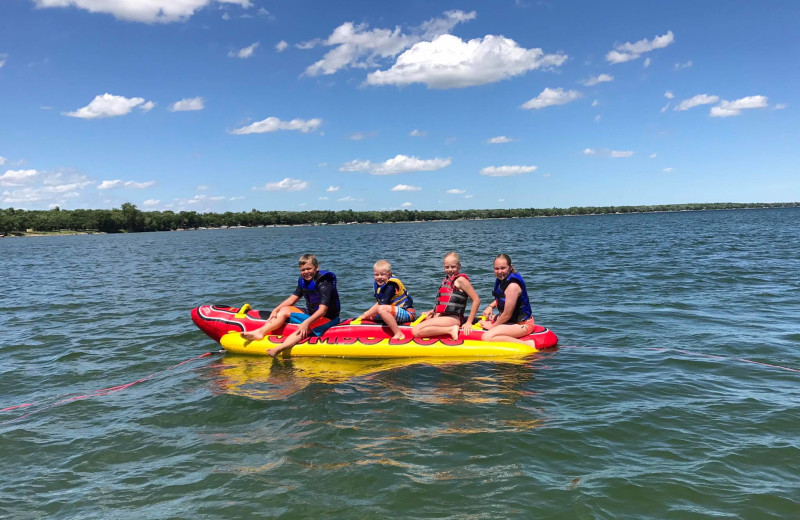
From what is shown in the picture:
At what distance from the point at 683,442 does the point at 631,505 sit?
61.2 inches

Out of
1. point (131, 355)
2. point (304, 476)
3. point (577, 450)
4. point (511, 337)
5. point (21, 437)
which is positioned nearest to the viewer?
point (304, 476)

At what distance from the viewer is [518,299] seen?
29.0 ft

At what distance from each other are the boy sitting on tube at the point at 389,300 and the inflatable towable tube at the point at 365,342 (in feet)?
0.58

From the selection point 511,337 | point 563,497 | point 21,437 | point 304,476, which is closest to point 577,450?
point 563,497

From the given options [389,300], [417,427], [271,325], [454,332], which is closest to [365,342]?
[389,300]

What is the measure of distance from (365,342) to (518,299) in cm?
291

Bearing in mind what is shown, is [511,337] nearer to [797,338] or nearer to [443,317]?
[443,317]

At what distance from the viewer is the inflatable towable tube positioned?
28.8 feet

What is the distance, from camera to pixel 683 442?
17.5ft

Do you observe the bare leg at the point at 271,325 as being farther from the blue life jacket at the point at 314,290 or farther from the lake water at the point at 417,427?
the lake water at the point at 417,427

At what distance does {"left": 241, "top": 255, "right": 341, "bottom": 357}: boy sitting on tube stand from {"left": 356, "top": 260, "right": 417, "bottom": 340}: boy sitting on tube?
2.72 feet

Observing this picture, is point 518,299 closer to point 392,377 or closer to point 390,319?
point 390,319

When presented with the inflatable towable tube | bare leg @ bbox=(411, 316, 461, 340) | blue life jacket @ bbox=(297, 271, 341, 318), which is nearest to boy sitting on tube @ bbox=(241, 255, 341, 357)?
blue life jacket @ bbox=(297, 271, 341, 318)

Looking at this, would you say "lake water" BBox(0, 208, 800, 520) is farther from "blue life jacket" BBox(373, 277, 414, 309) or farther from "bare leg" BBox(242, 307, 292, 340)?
"blue life jacket" BBox(373, 277, 414, 309)
